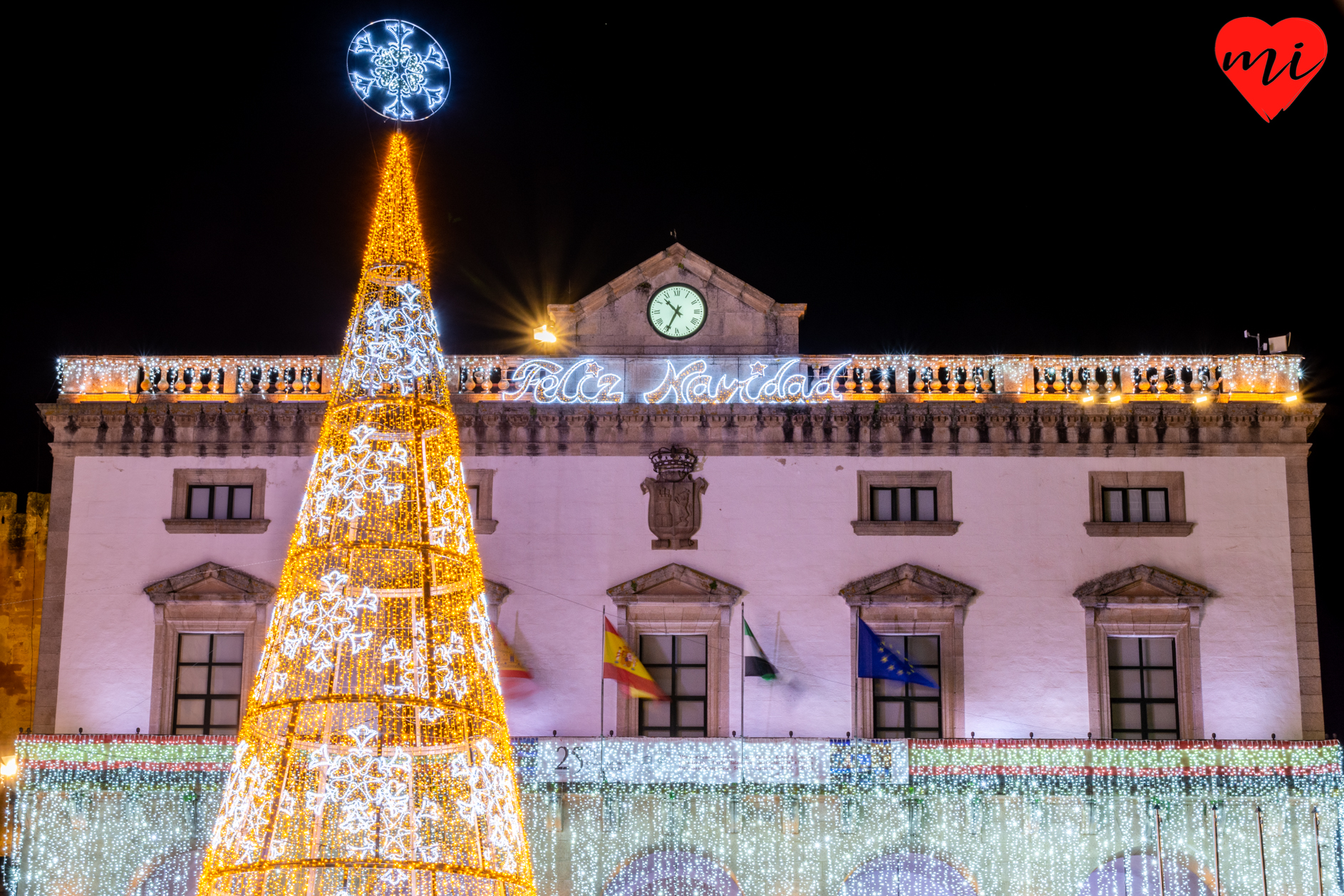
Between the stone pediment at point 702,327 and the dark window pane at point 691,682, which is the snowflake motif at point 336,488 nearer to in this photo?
the dark window pane at point 691,682

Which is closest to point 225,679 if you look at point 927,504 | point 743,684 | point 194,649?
point 194,649

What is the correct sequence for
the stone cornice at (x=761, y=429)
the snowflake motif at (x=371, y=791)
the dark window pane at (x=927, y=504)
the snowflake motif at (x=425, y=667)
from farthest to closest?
the dark window pane at (x=927, y=504)
the stone cornice at (x=761, y=429)
the snowflake motif at (x=371, y=791)
the snowflake motif at (x=425, y=667)

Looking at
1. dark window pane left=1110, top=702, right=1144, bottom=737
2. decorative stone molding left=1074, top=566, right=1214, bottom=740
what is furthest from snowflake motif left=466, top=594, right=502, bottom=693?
dark window pane left=1110, top=702, right=1144, bottom=737

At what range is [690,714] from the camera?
27938 millimetres

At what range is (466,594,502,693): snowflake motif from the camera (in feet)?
58.2

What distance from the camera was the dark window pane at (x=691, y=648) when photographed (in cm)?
2814

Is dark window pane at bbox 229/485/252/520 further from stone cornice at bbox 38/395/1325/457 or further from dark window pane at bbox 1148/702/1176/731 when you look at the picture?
dark window pane at bbox 1148/702/1176/731

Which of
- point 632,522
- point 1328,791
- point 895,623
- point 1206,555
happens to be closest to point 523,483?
point 632,522

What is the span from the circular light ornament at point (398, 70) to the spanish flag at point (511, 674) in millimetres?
11443

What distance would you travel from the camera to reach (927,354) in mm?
28734

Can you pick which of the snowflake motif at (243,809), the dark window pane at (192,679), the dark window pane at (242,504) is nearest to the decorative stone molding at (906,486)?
the dark window pane at (242,504)

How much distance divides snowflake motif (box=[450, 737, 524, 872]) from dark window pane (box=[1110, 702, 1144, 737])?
1409cm

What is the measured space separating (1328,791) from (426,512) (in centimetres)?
1740

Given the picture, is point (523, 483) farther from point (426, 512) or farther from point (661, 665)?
point (426, 512)
